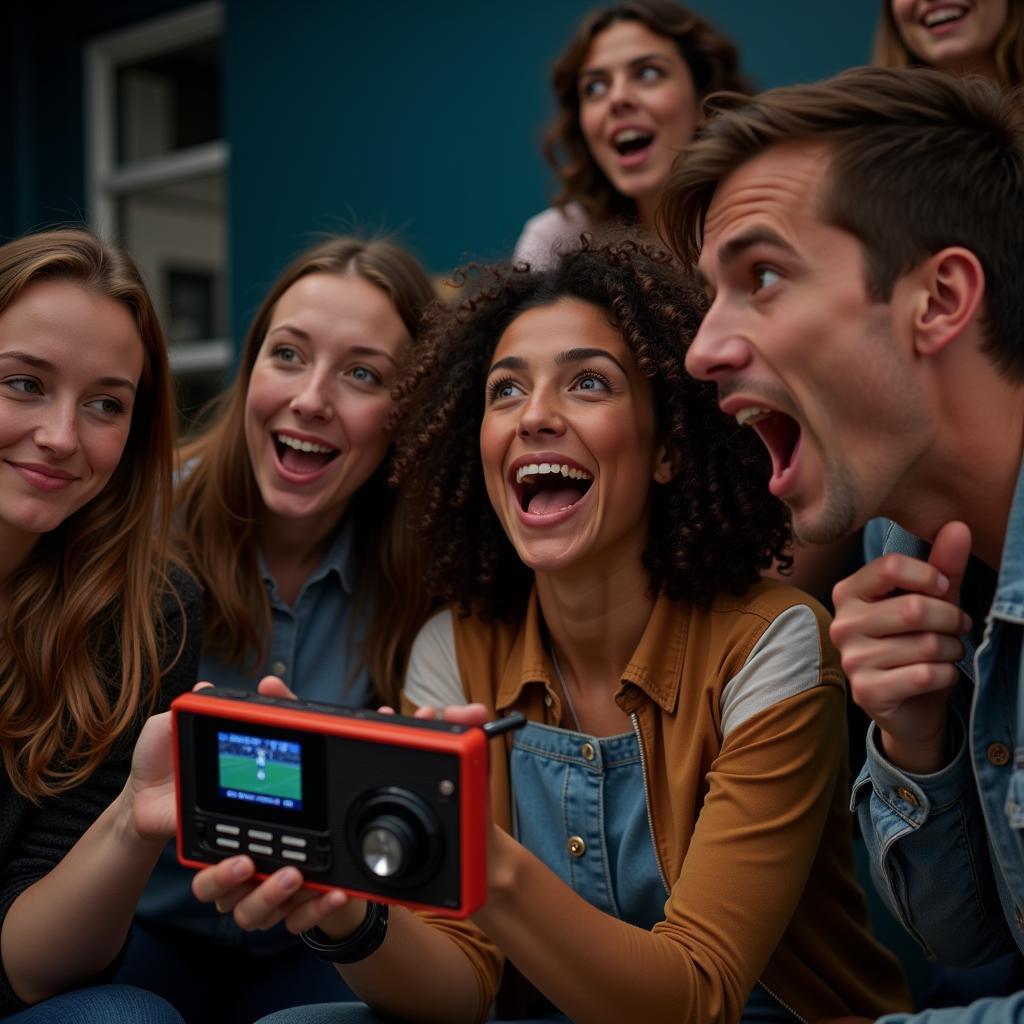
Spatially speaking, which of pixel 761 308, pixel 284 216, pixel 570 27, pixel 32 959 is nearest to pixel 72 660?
pixel 32 959

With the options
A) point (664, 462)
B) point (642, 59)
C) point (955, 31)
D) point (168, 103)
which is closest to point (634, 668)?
point (664, 462)

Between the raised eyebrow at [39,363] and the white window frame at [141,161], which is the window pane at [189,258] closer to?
the white window frame at [141,161]

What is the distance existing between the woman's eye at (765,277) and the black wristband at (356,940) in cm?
87

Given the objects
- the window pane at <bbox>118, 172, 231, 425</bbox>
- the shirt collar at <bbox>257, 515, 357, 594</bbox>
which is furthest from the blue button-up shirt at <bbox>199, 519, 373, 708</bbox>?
the window pane at <bbox>118, 172, 231, 425</bbox>

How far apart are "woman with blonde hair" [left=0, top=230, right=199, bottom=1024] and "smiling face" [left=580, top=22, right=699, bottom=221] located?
1.58 metres

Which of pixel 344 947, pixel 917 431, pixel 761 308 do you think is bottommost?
pixel 344 947

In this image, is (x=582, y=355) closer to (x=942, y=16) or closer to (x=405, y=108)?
(x=942, y=16)

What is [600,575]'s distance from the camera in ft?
6.31

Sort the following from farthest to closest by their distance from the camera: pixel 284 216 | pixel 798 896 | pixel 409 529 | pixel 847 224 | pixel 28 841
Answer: pixel 284 216 → pixel 409 529 → pixel 28 841 → pixel 798 896 → pixel 847 224

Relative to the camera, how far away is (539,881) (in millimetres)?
1396

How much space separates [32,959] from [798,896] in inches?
41.8

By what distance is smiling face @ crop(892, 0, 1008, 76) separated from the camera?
8.29 feet

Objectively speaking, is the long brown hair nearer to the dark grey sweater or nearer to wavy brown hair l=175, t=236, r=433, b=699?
wavy brown hair l=175, t=236, r=433, b=699

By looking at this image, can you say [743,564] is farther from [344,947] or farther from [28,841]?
[28,841]
